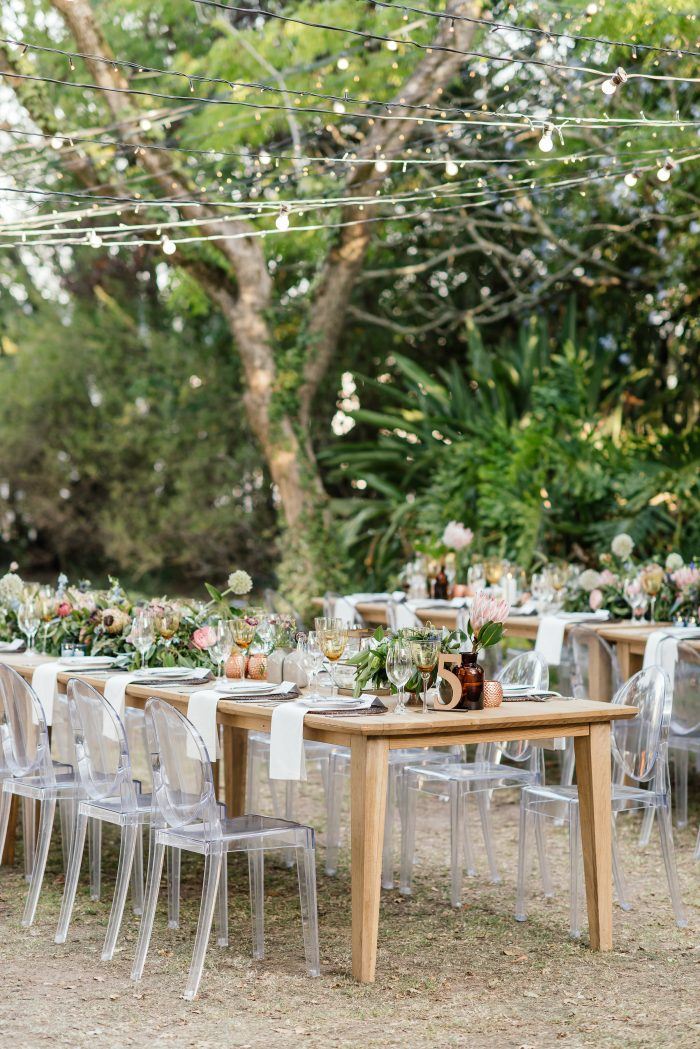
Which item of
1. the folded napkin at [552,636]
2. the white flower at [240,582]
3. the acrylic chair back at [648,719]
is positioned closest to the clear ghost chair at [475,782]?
the acrylic chair back at [648,719]

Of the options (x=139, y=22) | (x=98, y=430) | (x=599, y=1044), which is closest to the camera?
(x=599, y=1044)

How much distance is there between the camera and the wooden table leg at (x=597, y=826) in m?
4.63

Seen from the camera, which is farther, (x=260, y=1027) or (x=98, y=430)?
(x=98, y=430)

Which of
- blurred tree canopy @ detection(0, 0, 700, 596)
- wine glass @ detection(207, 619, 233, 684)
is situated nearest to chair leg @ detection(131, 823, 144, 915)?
wine glass @ detection(207, 619, 233, 684)

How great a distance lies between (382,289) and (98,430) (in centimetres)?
363

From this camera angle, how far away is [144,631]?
547 centimetres

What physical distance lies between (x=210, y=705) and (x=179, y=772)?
0.43 m

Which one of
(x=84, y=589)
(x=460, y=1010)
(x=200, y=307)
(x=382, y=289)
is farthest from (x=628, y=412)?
(x=460, y=1010)

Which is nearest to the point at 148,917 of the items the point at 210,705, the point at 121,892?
the point at 121,892

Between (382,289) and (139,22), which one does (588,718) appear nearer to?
(382,289)

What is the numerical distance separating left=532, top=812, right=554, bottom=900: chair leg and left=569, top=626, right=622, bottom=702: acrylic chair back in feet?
5.57

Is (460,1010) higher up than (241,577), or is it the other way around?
(241,577)

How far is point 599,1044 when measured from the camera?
12.4 feet

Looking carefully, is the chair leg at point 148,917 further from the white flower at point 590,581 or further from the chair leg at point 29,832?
the white flower at point 590,581
